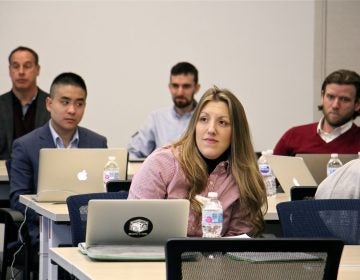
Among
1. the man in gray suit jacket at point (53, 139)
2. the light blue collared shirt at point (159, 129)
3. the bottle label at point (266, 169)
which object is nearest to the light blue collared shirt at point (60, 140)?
the man in gray suit jacket at point (53, 139)

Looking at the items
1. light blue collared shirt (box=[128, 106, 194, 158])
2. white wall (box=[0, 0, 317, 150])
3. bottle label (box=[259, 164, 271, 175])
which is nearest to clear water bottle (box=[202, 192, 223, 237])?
bottle label (box=[259, 164, 271, 175])

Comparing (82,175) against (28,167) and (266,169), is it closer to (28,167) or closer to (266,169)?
(28,167)

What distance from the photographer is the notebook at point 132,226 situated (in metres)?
3.30

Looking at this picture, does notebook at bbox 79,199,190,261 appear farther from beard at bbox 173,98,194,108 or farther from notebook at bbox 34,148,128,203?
beard at bbox 173,98,194,108

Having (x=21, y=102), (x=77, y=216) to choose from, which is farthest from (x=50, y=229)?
(x=21, y=102)

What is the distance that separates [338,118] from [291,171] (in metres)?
1.41

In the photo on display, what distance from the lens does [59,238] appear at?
495 centimetres

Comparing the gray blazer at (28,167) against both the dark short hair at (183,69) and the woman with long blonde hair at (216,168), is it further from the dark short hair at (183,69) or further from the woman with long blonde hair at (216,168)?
the dark short hair at (183,69)

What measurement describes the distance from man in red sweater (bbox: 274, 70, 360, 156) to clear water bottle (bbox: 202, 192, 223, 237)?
3129mm

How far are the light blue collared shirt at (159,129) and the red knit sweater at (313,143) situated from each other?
1805 mm

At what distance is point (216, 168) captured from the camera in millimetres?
4164

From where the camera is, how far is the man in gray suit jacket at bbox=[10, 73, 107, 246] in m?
5.75

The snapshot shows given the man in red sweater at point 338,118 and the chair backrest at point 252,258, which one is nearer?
the chair backrest at point 252,258

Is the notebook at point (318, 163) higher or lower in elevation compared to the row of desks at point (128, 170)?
higher
